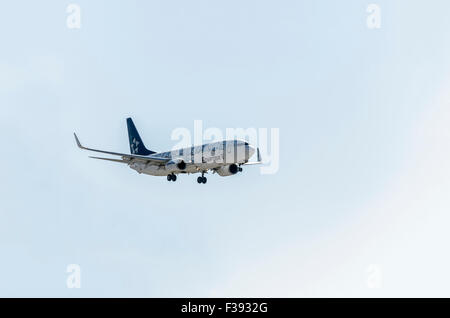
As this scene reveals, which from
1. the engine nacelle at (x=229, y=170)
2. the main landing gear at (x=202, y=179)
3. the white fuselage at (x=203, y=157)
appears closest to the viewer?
the white fuselage at (x=203, y=157)

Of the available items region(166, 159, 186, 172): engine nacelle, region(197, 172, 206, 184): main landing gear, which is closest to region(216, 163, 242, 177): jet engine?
region(197, 172, 206, 184): main landing gear

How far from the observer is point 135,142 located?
134 m

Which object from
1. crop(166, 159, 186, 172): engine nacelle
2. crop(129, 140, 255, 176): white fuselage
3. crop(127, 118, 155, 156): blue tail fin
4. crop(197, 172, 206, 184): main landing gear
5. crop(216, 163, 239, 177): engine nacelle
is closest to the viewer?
crop(129, 140, 255, 176): white fuselage

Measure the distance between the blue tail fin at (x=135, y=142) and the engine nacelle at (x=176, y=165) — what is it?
2076cm

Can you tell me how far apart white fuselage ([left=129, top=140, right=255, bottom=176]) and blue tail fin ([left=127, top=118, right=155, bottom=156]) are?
51.3 feet

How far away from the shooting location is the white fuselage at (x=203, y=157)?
336 ft

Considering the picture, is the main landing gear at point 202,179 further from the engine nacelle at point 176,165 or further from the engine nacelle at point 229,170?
the engine nacelle at point 229,170

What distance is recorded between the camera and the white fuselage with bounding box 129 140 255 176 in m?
103

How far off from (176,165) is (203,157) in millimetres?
4087

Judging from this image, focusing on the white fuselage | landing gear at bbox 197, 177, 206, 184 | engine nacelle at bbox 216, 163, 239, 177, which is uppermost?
the white fuselage

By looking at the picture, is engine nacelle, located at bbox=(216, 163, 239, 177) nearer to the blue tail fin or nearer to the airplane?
the airplane

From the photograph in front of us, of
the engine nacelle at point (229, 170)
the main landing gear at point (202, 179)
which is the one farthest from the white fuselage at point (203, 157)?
the main landing gear at point (202, 179)

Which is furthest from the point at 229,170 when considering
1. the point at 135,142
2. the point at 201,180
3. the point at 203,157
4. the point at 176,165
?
the point at 135,142
